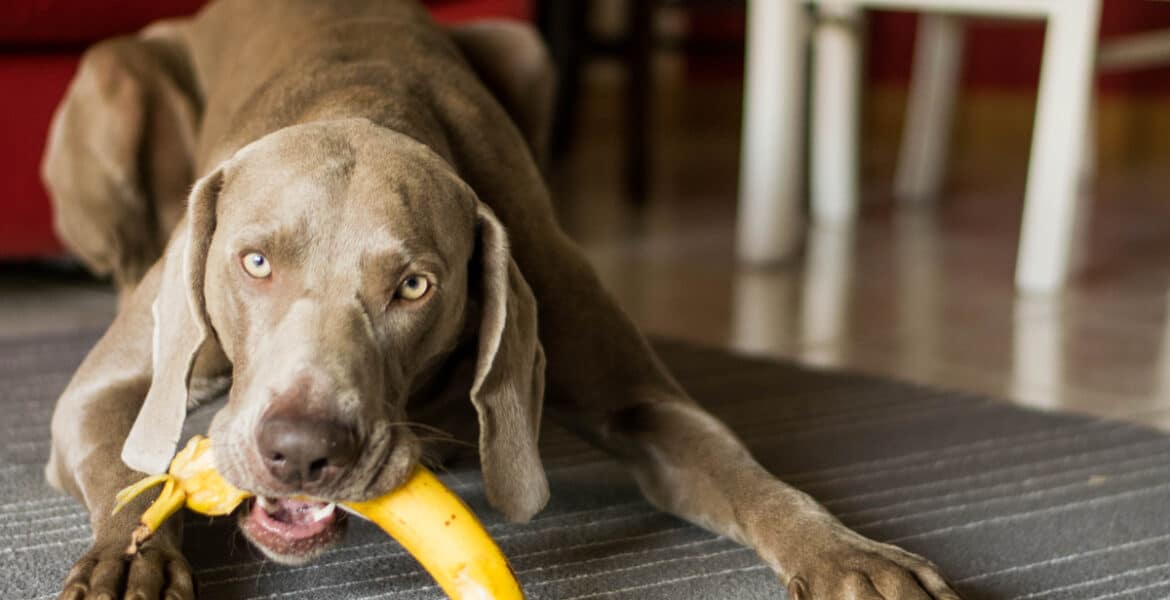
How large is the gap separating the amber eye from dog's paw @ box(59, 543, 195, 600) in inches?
15.2

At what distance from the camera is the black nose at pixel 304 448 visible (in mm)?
1420

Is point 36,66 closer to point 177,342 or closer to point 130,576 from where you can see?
point 177,342

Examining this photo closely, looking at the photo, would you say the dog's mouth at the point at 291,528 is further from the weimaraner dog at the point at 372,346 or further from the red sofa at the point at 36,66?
the red sofa at the point at 36,66

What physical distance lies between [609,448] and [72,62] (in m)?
1.77

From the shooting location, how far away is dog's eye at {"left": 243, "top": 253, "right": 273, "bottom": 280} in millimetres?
1604

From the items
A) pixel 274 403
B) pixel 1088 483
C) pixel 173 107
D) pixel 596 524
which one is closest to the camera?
pixel 274 403

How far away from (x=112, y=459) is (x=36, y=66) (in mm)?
1613

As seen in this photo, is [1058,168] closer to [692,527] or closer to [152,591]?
[692,527]

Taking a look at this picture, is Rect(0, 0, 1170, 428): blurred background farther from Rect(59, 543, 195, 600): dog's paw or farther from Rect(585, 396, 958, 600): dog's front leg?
Rect(59, 543, 195, 600): dog's paw

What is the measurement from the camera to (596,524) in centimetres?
194

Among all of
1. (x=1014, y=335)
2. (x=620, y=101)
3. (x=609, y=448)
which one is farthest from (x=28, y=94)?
(x=620, y=101)

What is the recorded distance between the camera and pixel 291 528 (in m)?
1.58

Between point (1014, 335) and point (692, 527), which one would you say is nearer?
point (692, 527)

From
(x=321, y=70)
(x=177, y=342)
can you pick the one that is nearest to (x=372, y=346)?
(x=177, y=342)
